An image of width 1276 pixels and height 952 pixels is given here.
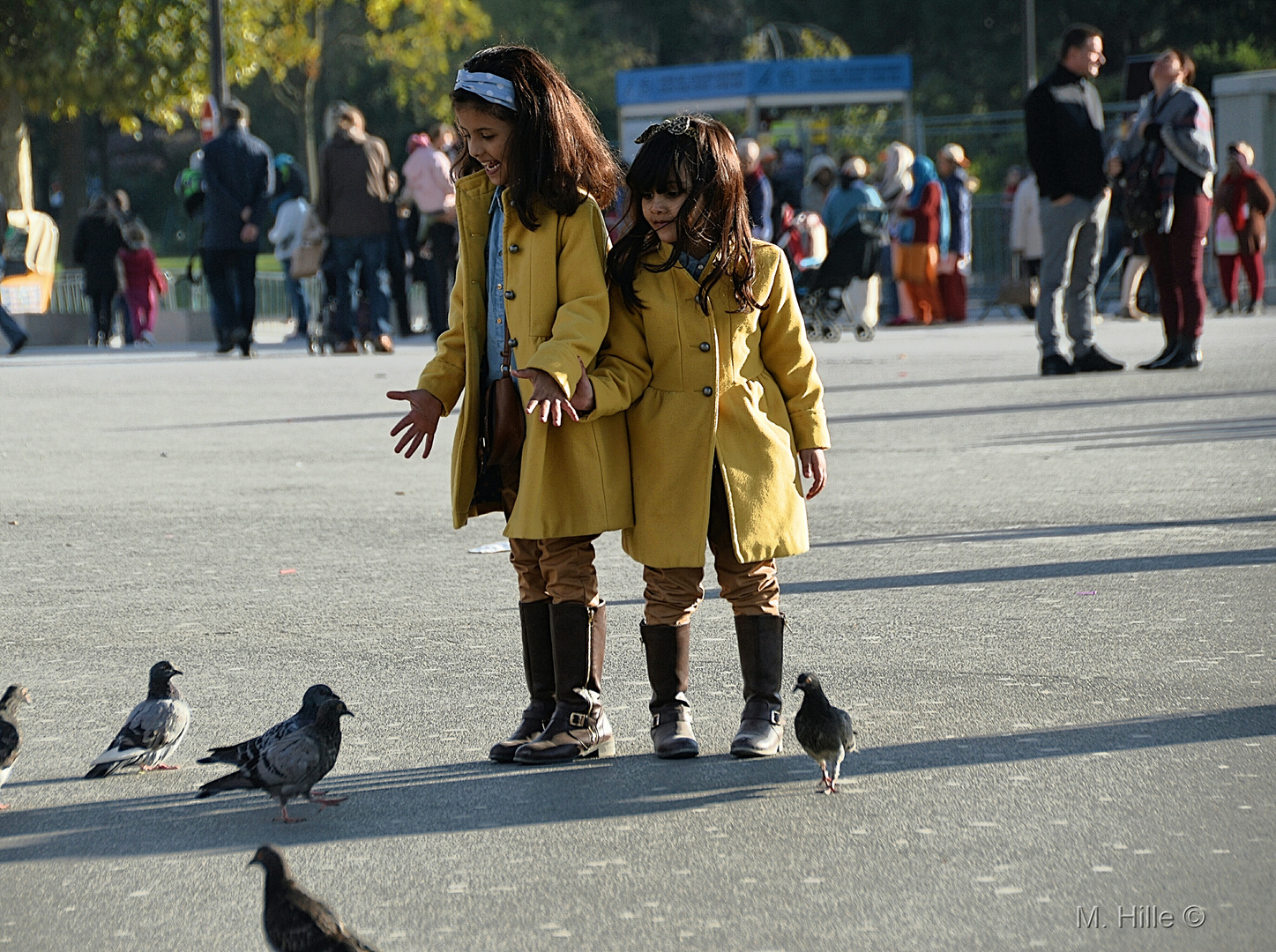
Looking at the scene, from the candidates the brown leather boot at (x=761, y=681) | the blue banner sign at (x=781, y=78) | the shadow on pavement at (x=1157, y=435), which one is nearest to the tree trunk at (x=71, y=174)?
the blue banner sign at (x=781, y=78)

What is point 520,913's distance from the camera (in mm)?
3270

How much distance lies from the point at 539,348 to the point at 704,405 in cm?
41

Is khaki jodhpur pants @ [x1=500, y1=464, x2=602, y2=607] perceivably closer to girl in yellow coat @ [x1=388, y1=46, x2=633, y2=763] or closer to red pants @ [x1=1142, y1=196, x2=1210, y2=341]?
girl in yellow coat @ [x1=388, y1=46, x2=633, y2=763]

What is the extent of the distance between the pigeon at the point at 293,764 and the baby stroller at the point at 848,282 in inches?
550

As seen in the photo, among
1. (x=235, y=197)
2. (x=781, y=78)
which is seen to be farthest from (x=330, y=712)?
(x=781, y=78)

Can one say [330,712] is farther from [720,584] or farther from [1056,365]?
[1056,365]

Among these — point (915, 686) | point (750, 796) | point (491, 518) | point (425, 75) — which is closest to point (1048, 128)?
point (491, 518)

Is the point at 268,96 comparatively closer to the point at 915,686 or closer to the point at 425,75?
the point at 425,75

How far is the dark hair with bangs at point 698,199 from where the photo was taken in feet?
13.6

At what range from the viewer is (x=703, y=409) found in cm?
417

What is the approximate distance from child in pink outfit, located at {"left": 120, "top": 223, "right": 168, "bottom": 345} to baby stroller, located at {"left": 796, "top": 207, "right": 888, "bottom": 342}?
831cm

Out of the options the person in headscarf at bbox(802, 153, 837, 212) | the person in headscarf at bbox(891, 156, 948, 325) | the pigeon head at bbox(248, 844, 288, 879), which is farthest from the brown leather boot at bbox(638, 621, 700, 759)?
the person in headscarf at bbox(802, 153, 837, 212)

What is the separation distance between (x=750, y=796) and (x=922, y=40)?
1837 inches

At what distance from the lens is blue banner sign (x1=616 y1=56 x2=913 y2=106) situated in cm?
2817
